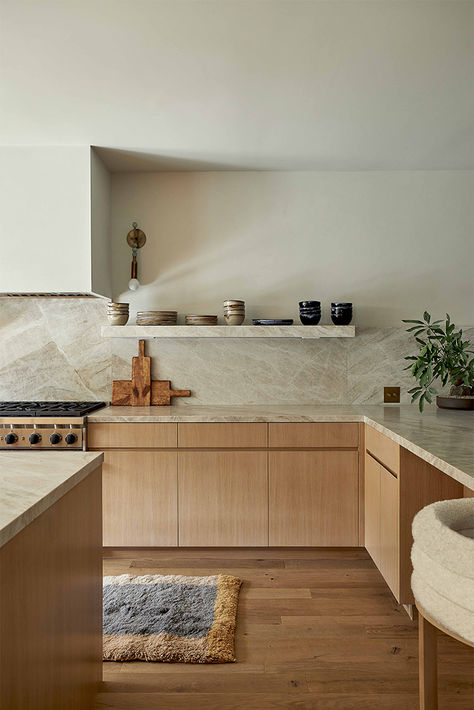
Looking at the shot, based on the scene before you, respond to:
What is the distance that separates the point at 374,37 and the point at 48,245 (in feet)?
7.10

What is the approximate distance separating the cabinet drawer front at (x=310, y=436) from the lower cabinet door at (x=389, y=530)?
0.41 metres

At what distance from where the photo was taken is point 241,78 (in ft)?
8.41

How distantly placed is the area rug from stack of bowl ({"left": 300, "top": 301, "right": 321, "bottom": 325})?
166 cm

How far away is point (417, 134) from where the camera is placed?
320 cm

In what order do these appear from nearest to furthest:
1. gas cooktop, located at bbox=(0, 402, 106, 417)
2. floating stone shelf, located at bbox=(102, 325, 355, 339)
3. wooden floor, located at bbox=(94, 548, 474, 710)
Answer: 1. wooden floor, located at bbox=(94, 548, 474, 710)
2. gas cooktop, located at bbox=(0, 402, 106, 417)
3. floating stone shelf, located at bbox=(102, 325, 355, 339)

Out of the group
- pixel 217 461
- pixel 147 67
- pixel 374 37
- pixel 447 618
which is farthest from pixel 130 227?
pixel 447 618

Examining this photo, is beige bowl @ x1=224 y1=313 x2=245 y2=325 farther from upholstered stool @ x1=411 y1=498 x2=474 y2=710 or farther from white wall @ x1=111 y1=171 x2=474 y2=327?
upholstered stool @ x1=411 y1=498 x2=474 y2=710

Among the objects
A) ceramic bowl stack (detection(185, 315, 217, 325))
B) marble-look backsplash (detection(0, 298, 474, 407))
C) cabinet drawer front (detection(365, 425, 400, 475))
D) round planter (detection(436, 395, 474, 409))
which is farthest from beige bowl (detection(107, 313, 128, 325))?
round planter (detection(436, 395, 474, 409))

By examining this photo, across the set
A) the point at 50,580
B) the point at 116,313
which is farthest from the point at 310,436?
the point at 50,580

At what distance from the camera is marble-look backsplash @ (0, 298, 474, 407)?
382cm

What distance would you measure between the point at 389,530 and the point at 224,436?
1078 mm

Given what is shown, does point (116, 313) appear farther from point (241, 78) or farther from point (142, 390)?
point (241, 78)

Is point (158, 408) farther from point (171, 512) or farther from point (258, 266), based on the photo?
point (258, 266)

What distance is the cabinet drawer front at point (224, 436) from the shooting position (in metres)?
3.26
